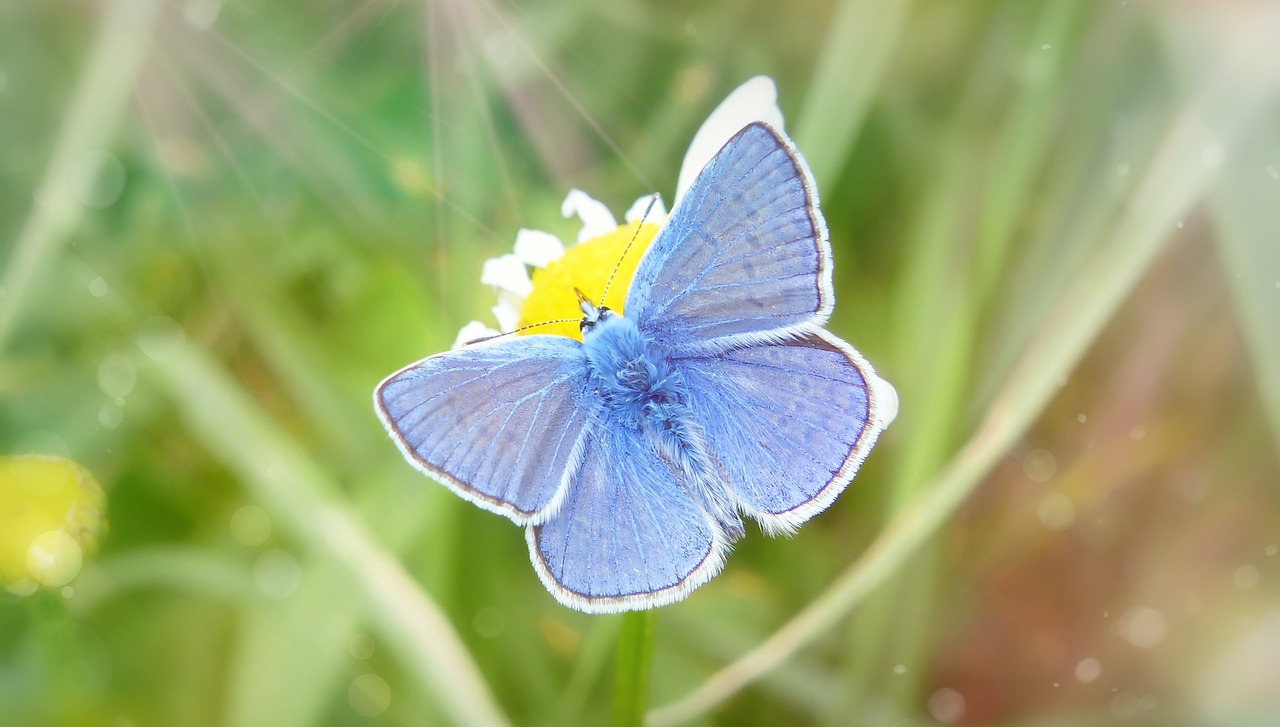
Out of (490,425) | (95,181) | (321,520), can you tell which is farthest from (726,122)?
(95,181)

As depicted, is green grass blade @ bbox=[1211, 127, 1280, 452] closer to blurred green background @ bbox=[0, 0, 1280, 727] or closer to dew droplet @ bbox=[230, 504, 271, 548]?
blurred green background @ bbox=[0, 0, 1280, 727]

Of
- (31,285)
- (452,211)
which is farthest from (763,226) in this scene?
(31,285)

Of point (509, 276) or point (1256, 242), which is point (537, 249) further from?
point (1256, 242)

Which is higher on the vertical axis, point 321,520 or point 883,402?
point 883,402

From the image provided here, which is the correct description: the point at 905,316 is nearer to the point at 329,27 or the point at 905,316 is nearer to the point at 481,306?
the point at 481,306

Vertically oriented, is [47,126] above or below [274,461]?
above

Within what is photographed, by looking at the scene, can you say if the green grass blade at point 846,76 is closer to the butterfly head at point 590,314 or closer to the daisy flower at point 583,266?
the daisy flower at point 583,266

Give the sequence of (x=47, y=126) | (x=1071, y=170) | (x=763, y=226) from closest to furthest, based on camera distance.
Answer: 1. (x=763, y=226)
2. (x=1071, y=170)
3. (x=47, y=126)

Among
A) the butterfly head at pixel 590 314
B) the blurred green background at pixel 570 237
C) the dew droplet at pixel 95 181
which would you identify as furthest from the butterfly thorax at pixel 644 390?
the dew droplet at pixel 95 181
